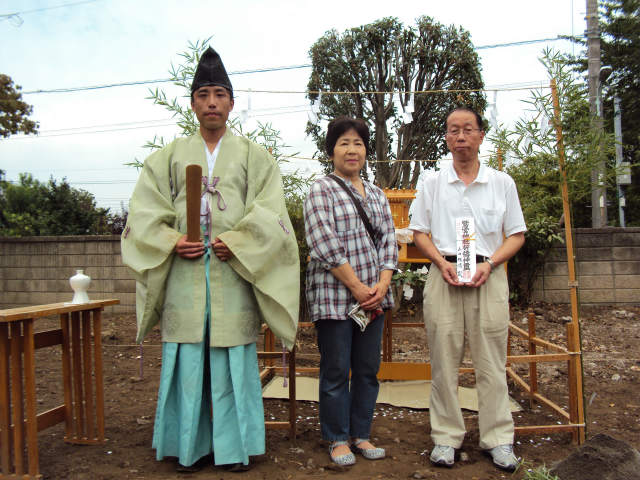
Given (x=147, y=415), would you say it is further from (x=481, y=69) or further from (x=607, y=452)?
(x=481, y=69)

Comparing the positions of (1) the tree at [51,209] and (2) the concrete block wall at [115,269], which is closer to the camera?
(2) the concrete block wall at [115,269]

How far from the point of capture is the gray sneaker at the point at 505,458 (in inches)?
100

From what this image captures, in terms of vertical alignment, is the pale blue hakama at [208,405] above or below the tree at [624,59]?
below

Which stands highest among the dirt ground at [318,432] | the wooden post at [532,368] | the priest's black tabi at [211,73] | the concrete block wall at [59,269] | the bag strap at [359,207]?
the priest's black tabi at [211,73]

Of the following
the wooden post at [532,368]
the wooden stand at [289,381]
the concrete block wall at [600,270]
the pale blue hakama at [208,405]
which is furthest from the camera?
the concrete block wall at [600,270]

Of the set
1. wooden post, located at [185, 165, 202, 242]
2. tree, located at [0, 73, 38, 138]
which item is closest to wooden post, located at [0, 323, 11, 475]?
wooden post, located at [185, 165, 202, 242]

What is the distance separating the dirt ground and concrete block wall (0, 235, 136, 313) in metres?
2.13

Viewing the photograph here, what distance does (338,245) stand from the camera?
101 inches

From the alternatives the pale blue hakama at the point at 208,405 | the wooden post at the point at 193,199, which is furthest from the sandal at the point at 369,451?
the wooden post at the point at 193,199

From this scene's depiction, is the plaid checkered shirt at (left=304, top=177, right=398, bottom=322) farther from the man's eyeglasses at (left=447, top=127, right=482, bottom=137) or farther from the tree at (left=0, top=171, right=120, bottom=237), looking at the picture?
the tree at (left=0, top=171, right=120, bottom=237)

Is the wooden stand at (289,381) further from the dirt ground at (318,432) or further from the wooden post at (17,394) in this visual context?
the wooden post at (17,394)

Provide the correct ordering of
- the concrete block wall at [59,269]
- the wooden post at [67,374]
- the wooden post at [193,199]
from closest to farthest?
the wooden post at [193,199], the wooden post at [67,374], the concrete block wall at [59,269]

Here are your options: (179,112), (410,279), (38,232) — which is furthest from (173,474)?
(38,232)

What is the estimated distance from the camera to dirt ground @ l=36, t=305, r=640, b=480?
2.56 metres
